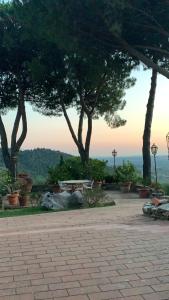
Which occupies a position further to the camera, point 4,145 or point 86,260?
point 4,145

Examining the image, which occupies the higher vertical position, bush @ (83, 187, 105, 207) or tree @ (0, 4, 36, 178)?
tree @ (0, 4, 36, 178)

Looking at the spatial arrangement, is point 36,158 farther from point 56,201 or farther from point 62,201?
point 56,201

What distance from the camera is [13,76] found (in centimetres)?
1911

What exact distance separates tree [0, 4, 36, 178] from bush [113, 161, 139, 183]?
12.9 ft

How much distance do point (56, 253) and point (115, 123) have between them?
49.3ft

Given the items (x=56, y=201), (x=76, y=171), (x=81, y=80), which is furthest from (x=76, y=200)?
(x=81, y=80)

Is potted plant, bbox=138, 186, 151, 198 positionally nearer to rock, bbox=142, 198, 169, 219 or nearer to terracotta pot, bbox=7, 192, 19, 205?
terracotta pot, bbox=7, 192, 19, 205

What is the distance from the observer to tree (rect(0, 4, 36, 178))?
17688mm

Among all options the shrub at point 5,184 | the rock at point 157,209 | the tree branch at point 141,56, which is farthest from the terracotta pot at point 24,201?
the tree branch at point 141,56

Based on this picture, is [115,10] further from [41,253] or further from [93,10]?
[41,253]

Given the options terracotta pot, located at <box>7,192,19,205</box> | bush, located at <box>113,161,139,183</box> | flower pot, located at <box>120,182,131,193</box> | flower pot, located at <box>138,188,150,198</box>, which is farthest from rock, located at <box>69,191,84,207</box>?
bush, located at <box>113,161,139,183</box>

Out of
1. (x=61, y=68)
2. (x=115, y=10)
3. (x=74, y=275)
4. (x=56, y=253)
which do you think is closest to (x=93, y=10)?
(x=115, y=10)

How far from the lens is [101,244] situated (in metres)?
5.66

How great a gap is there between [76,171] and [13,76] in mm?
5282
